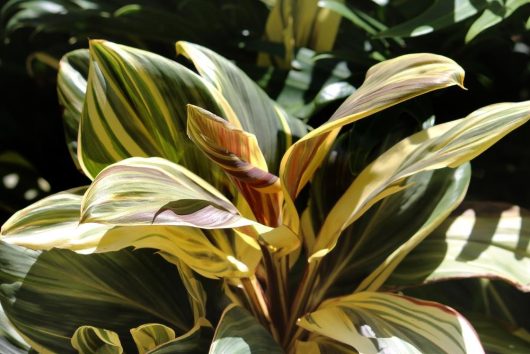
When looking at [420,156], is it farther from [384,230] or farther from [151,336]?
[151,336]

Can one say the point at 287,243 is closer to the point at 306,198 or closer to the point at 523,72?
the point at 306,198

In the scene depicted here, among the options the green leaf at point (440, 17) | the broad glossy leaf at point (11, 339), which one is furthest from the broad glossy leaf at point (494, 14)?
the broad glossy leaf at point (11, 339)

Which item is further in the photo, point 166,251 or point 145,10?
point 145,10

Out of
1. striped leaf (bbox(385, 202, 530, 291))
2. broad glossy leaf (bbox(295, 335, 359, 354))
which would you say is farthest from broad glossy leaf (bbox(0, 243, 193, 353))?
striped leaf (bbox(385, 202, 530, 291))

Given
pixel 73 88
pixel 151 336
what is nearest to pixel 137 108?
pixel 73 88

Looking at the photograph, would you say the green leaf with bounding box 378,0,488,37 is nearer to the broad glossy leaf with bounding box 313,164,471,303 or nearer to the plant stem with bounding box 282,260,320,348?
the broad glossy leaf with bounding box 313,164,471,303

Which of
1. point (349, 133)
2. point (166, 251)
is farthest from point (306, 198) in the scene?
point (166, 251)

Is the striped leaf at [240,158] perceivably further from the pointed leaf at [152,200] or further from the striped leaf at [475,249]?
the striped leaf at [475,249]
